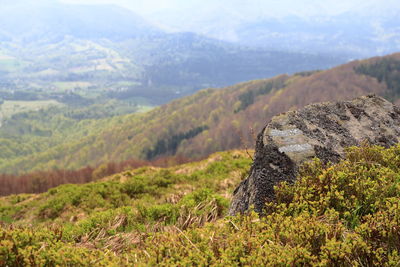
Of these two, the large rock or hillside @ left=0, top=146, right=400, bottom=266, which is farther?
the large rock

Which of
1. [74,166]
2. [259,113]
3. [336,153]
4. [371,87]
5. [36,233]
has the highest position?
[336,153]

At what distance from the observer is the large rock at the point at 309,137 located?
530 cm

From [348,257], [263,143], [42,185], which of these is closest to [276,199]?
[263,143]

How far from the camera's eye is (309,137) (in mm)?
5988

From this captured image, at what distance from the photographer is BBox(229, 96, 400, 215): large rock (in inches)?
209

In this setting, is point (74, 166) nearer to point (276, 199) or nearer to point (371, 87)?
point (371, 87)

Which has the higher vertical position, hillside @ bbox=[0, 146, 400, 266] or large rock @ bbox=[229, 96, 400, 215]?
large rock @ bbox=[229, 96, 400, 215]

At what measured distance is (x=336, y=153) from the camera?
5.94 metres

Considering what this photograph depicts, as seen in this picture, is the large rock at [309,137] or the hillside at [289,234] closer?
the hillside at [289,234]

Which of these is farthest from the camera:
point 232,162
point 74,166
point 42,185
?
point 74,166

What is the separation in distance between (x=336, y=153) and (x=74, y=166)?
19027 centimetres

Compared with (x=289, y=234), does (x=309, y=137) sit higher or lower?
higher

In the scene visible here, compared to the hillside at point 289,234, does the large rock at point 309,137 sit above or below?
above

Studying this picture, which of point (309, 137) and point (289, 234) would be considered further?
point (309, 137)
